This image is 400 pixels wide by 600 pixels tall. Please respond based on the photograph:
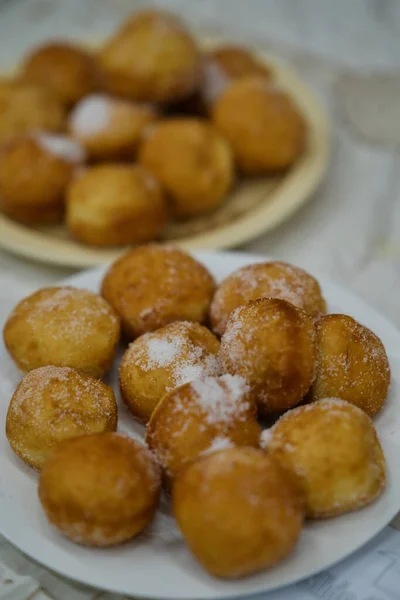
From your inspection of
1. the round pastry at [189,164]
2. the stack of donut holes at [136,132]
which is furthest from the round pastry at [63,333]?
the round pastry at [189,164]

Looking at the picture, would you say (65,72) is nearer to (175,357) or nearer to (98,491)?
(175,357)

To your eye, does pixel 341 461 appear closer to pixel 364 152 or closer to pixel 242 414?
pixel 242 414

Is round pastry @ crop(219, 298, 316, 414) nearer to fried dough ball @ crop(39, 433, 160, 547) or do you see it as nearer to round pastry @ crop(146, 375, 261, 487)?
round pastry @ crop(146, 375, 261, 487)

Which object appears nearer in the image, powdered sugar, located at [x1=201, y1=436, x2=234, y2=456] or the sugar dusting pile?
powdered sugar, located at [x1=201, y1=436, x2=234, y2=456]

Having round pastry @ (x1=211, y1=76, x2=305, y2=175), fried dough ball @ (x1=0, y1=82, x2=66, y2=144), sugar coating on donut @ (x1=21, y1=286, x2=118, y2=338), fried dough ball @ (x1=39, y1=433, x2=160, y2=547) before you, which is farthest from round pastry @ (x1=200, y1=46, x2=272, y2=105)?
fried dough ball @ (x1=39, y1=433, x2=160, y2=547)

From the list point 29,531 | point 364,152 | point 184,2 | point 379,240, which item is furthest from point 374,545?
point 184,2
